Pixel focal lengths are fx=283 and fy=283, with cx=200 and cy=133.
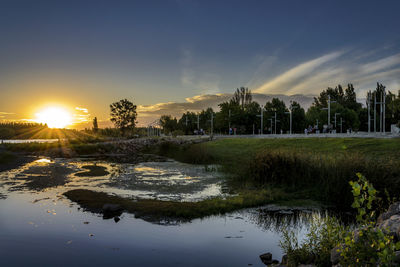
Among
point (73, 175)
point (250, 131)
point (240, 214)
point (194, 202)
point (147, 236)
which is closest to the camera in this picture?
point (147, 236)

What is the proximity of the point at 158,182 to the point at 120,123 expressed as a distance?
7258 cm

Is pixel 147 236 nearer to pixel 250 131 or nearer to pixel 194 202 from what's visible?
pixel 194 202

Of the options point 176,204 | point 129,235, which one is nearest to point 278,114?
point 176,204

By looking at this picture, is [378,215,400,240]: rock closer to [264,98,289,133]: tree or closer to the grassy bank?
the grassy bank

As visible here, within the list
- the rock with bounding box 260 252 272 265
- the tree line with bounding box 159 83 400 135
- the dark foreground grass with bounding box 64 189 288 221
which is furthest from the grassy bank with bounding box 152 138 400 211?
the tree line with bounding box 159 83 400 135

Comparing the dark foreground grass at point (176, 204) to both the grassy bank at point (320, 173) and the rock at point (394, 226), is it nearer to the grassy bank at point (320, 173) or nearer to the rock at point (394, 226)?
the grassy bank at point (320, 173)

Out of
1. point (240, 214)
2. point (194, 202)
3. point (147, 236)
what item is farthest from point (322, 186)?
point (147, 236)

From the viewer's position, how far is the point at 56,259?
704 centimetres

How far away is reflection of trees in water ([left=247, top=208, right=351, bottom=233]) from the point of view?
916cm

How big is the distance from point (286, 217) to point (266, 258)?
10.9 feet

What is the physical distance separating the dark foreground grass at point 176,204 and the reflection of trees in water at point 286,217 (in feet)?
3.14

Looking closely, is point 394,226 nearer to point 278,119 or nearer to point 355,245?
point 355,245

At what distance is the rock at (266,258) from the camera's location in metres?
6.85

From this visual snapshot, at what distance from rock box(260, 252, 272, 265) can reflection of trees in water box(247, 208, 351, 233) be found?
1879mm
